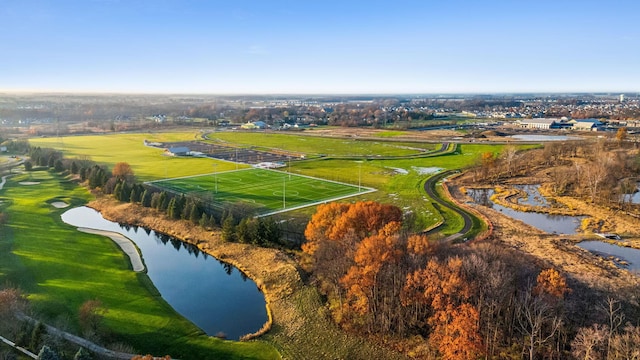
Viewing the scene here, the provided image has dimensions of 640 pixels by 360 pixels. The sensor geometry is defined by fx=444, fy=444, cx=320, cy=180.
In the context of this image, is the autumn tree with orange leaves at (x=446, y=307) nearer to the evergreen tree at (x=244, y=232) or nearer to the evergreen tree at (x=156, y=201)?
the evergreen tree at (x=244, y=232)

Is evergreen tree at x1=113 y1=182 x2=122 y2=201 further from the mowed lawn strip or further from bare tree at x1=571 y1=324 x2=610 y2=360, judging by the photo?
bare tree at x1=571 y1=324 x2=610 y2=360

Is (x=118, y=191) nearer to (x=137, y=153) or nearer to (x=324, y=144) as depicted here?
(x=137, y=153)

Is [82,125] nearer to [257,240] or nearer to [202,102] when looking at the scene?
[202,102]

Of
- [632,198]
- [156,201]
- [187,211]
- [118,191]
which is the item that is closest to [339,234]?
[187,211]

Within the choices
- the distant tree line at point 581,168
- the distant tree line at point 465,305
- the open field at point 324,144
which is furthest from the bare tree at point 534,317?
the open field at point 324,144

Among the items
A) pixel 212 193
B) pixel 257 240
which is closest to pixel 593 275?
pixel 257 240
